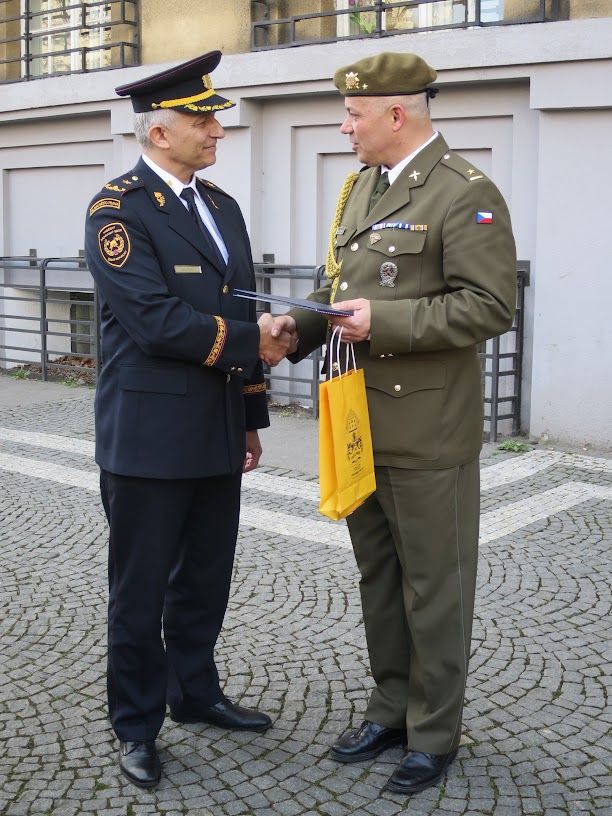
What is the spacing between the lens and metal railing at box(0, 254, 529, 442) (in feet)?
29.0

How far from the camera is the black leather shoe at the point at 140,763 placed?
137 inches

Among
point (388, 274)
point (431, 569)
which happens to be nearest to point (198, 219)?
point (388, 274)

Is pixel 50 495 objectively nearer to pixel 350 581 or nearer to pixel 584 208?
→ pixel 350 581

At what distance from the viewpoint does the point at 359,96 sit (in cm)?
332

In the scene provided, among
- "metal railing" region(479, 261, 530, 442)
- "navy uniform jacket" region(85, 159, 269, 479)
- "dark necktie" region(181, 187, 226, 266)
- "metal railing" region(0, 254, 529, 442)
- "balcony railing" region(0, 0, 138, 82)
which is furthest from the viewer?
"balcony railing" region(0, 0, 138, 82)

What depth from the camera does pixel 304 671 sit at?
4.36m

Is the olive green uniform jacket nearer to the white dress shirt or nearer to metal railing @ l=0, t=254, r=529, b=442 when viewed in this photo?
the white dress shirt

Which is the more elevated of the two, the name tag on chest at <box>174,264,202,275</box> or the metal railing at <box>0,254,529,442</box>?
the name tag on chest at <box>174,264,202,275</box>

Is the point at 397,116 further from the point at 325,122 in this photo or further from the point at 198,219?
the point at 325,122

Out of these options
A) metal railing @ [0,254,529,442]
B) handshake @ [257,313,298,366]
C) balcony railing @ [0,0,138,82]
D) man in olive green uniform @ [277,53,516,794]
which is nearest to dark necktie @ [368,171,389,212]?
man in olive green uniform @ [277,53,516,794]

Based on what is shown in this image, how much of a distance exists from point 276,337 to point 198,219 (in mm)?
441

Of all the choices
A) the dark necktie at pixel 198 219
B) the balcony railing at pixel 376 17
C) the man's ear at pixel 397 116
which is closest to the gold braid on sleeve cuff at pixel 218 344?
→ the dark necktie at pixel 198 219

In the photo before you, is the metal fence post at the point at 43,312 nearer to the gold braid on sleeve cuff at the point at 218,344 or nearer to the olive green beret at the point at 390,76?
the gold braid on sleeve cuff at the point at 218,344

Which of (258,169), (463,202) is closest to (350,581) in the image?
(463,202)
